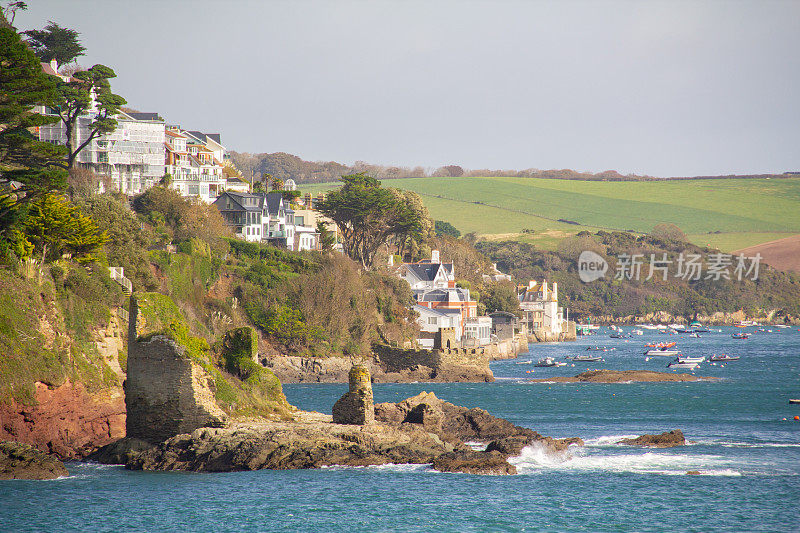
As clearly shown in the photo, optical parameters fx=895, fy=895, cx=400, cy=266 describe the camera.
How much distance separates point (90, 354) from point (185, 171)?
6542 centimetres

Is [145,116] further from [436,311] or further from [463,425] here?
[463,425]

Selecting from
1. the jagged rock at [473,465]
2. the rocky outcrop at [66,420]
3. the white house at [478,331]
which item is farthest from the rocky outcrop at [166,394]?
the white house at [478,331]

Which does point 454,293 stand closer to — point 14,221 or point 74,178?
point 74,178

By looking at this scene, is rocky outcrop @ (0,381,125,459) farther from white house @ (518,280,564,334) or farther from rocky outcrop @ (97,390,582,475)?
white house @ (518,280,564,334)

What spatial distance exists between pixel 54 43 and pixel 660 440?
66.9 m

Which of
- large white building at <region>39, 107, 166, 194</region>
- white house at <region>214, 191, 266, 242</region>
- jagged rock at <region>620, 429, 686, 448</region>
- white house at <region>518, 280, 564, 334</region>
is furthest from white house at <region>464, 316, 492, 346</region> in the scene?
jagged rock at <region>620, 429, 686, 448</region>

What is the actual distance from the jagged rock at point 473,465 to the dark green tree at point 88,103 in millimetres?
54095

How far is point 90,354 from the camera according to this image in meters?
43.4

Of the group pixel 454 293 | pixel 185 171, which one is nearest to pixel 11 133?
pixel 185 171

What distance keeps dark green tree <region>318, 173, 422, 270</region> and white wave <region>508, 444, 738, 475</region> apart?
2654 inches

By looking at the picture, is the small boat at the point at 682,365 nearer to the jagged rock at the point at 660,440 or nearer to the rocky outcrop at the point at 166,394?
the jagged rock at the point at 660,440

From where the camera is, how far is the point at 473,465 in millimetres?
36625

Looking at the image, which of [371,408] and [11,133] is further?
[11,133]

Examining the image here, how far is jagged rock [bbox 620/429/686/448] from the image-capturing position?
45.8 m
